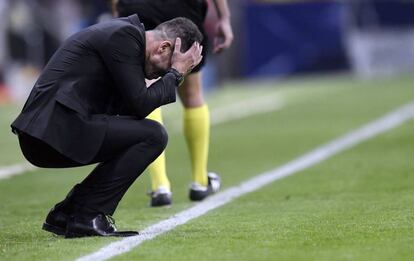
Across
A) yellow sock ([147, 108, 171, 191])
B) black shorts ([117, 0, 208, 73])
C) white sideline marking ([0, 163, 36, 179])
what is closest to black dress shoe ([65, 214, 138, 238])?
yellow sock ([147, 108, 171, 191])

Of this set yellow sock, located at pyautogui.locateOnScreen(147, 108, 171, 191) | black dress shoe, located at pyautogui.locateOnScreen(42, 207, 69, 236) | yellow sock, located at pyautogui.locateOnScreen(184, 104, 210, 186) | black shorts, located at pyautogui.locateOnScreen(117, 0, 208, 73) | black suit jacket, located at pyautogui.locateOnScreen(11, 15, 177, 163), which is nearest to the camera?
black suit jacket, located at pyautogui.locateOnScreen(11, 15, 177, 163)

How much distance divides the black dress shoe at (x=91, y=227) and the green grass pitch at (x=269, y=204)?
79 millimetres

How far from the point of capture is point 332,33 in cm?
2489

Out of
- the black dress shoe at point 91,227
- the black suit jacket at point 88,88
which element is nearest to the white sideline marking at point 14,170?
the black dress shoe at point 91,227

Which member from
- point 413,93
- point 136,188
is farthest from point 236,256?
point 413,93

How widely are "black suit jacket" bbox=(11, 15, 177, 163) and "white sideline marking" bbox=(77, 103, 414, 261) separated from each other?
515 mm

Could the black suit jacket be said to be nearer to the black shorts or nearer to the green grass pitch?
the green grass pitch

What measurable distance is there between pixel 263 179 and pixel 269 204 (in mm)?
1604

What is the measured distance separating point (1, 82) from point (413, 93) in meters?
6.85

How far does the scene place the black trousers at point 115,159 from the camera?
5891 mm

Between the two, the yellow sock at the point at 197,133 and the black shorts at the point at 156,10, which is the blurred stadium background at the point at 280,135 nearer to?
the yellow sock at the point at 197,133

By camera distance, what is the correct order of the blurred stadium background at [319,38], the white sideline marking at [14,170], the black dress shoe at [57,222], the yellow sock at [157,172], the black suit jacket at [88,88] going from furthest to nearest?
the blurred stadium background at [319,38] < the white sideline marking at [14,170] < the yellow sock at [157,172] < the black dress shoe at [57,222] < the black suit jacket at [88,88]

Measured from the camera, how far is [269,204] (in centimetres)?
723

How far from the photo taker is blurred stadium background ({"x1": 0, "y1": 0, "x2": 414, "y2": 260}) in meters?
5.63
